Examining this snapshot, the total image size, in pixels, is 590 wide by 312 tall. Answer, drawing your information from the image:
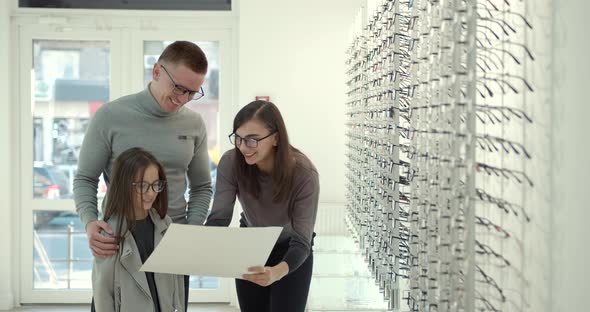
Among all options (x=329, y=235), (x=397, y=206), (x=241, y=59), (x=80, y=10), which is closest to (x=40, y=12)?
(x=80, y=10)

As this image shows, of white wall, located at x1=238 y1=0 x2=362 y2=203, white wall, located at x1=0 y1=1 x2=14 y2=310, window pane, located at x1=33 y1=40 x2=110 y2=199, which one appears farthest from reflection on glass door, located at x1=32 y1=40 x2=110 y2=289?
white wall, located at x1=238 y1=0 x2=362 y2=203

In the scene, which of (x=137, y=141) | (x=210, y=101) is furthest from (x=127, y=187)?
(x=210, y=101)

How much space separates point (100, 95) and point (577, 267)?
5362 mm

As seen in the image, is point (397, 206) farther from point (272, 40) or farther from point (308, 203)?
point (272, 40)

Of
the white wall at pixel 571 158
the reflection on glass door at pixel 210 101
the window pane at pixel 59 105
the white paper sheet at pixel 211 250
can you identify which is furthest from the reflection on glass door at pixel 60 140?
the white wall at pixel 571 158

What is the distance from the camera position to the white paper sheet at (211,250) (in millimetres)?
2262

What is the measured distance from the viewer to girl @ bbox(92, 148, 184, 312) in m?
2.45

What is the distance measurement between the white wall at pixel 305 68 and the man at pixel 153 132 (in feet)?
11.0

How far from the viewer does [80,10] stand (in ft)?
20.7

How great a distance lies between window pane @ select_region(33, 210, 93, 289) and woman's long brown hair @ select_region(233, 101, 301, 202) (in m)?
4.22

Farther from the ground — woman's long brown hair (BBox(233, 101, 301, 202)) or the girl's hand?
woman's long brown hair (BBox(233, 101, 301, 202))

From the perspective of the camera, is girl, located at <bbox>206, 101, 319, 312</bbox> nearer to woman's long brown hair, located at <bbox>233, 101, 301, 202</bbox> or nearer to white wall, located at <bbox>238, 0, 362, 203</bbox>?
woman's long brown hair, located at <bbox>233, 101, 301, 202</bbox>

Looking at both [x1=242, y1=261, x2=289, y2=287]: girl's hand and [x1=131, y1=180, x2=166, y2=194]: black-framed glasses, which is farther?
[x1=131, y1=180, x2=166, y2=194]: black-framed glasses

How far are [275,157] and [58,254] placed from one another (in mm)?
4452
